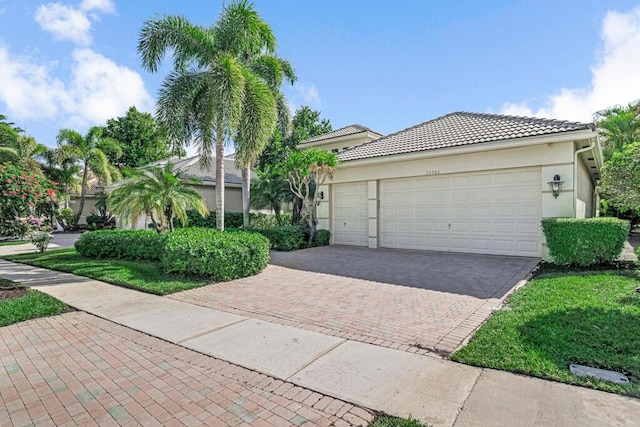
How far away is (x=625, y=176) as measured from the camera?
721 centimetres

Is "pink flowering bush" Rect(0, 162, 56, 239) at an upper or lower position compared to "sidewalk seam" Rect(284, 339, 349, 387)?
upper

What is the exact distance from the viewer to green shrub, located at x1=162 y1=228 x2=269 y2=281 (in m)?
8.26

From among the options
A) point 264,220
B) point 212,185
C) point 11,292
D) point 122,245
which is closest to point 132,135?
point 212,185

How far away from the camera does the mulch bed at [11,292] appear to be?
7189 mm

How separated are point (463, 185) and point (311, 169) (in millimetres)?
5795

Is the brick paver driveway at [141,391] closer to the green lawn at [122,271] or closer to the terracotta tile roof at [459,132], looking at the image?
the green lawn at [122,271]

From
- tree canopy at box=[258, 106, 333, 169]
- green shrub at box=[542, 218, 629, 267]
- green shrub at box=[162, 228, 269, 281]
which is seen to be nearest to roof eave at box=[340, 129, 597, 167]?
green shrub at box=[542, 218, 629, 267]

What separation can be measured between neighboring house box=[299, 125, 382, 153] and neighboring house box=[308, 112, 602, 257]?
20.7 ft

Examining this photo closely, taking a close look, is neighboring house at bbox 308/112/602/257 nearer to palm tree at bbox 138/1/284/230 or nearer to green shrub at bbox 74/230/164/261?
palm tree at bbox 138/1/284/230

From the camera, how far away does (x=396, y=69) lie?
1505 cm

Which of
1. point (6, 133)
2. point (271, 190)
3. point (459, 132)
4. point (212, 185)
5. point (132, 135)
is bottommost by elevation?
point (271, 190)

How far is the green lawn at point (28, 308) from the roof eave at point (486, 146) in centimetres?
1053

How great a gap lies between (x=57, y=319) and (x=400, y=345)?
5644 millimetres

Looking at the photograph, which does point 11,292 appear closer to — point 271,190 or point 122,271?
point 122,271
